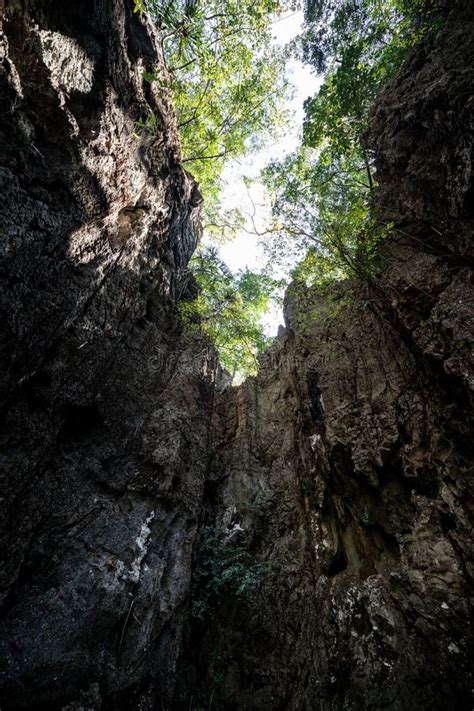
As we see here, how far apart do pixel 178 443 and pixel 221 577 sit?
3.51m

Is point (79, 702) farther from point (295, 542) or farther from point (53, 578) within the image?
point (295, 542)

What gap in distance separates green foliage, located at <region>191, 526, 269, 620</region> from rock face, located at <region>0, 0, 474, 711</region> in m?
0.05

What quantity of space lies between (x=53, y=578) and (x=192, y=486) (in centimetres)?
369

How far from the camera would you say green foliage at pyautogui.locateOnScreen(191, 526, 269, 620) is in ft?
26.0

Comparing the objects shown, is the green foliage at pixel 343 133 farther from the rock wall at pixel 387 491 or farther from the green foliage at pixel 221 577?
the green foliage at pixel 221 577

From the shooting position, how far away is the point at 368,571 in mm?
7254

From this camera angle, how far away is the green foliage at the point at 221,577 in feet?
26.0

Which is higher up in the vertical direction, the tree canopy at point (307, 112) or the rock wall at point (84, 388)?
the tree canopy at point (307, 112)

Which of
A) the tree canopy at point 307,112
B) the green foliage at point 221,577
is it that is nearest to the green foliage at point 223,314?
the tree canopy at point 307,112

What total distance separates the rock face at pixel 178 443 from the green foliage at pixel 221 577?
53 mm

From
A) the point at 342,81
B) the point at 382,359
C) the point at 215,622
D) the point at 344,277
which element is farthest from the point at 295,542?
the point at 342,81

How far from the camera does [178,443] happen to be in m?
8.52

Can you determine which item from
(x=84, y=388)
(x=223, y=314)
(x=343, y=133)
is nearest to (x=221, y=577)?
(x=84, y=388)

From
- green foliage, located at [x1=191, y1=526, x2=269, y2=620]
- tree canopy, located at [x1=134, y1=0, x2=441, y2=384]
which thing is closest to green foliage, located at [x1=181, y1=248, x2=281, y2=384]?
tree canopy, located at [x1=134, y1=0, x2=441, y2=384]
